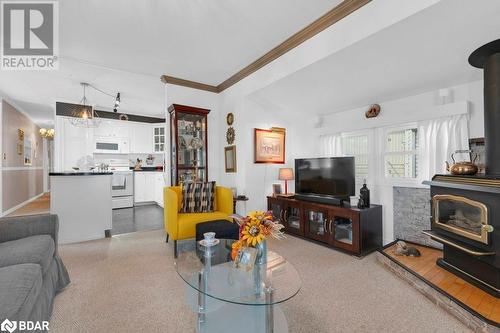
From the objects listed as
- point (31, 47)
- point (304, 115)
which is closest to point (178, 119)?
point (31, 47)

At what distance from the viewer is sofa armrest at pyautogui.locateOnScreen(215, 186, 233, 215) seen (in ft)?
10.7

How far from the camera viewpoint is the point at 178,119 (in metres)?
4.08

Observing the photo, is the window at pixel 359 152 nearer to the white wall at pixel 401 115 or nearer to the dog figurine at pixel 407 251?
the white wall at pixel 401 115

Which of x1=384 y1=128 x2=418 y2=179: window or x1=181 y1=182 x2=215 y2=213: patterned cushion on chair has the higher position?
x1=384 y1=128 x2=418 y2=179: window

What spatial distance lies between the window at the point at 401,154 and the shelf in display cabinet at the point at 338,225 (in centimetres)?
60

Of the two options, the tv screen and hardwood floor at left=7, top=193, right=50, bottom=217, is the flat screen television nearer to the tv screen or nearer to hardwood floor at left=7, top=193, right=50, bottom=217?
the tv screen

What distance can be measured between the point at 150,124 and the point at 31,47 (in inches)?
153

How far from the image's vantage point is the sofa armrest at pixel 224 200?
3.26 m

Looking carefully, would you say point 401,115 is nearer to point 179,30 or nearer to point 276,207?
point 276,207

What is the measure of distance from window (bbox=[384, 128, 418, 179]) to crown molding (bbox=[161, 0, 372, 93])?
1883 mm

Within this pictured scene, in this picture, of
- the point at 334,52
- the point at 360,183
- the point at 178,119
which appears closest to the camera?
the point at 334,52

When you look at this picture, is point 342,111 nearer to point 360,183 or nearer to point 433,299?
point 360,183

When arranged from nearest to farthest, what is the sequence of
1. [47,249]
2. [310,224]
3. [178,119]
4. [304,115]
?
[47,249] → [310,224] → [178,119] → [304,115]
